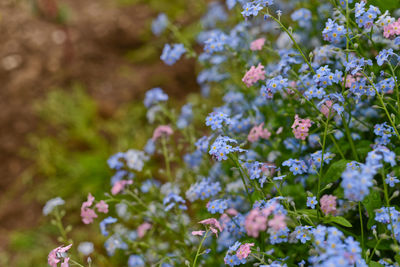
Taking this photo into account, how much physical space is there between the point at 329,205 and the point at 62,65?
4460 mm

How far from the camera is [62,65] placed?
5789mm

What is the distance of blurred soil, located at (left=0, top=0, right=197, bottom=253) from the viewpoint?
5.11 metres

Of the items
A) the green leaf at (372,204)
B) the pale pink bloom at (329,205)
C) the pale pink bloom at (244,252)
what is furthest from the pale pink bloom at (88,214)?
the green leaf at (372,204)

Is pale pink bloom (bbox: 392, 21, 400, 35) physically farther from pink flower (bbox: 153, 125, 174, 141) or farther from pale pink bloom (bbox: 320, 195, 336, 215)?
pink flower (bbox: 153, 125, 174, 141)

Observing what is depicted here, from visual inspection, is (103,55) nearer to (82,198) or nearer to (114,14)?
(114,14)

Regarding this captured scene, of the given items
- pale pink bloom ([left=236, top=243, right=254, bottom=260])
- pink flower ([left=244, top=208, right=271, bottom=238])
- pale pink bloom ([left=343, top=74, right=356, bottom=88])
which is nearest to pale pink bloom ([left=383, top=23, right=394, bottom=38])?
pale pink bloom ([left=343, top=74, right=356, bottom=88])

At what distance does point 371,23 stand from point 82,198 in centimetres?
324

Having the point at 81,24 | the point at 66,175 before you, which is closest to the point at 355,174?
the point at 66,175

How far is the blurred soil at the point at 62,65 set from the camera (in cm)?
511

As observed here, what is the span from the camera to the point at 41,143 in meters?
4.95

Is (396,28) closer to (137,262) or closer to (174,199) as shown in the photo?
(174,199)

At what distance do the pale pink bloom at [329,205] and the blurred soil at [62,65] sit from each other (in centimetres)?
333

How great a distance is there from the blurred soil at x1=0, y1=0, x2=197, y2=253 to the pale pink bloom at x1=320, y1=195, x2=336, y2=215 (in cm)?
333

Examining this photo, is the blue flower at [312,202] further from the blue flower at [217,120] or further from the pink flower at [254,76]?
the pink flower at [254,76]
